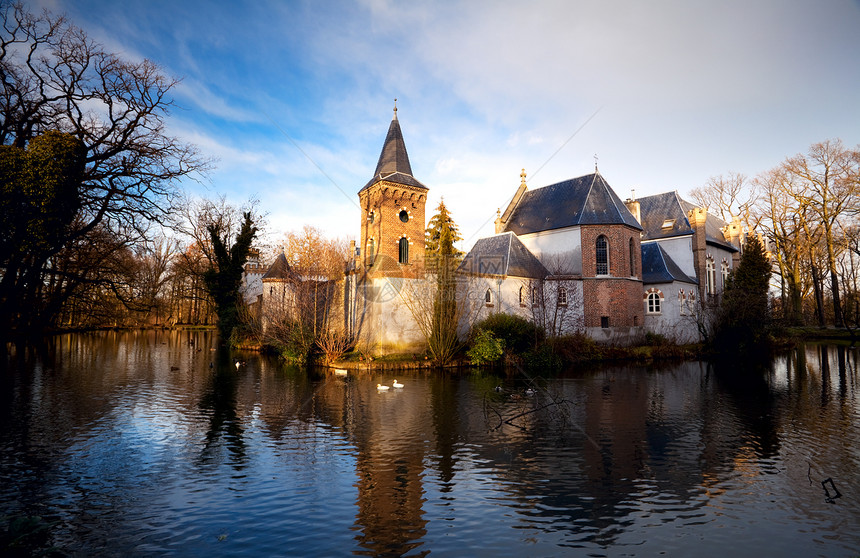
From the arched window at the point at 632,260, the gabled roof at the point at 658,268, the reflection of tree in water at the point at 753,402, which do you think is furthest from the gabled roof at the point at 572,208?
the reflection of tree in water at the point at 753,402

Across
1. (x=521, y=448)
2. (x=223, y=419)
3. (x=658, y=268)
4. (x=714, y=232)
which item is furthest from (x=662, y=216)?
(x=223, y=419)

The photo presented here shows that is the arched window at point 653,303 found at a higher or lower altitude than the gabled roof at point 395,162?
lower

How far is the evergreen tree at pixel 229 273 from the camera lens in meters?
32.4

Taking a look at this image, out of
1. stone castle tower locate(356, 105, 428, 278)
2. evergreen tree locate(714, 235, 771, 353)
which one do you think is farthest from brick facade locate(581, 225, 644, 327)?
stone castle tower locate(356, 105, 428, 278)

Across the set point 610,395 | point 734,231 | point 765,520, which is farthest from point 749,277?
point 765,520

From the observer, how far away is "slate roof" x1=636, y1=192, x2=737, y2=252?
34.8 meters

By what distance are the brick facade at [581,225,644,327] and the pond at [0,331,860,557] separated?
13.2 metres

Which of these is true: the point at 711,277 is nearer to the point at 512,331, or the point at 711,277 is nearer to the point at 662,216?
the point at 662,216

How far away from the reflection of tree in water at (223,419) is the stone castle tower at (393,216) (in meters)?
8.76

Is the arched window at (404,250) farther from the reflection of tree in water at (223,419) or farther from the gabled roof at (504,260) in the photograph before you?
the reflection of tree in water at (223,419)

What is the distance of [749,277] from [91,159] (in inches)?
1533

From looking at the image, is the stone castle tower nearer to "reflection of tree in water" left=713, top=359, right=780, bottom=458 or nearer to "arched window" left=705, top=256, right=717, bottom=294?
"reflection of tree in water" left=713, top=359, right=780, bottom=458

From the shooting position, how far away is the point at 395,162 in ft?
82.4

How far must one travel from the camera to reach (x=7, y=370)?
58.7 ft
